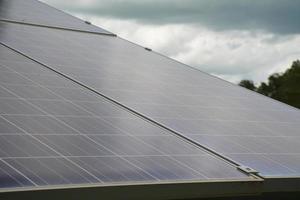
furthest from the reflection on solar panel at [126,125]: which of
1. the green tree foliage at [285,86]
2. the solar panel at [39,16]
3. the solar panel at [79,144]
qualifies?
the green tree foliage at [285,86]

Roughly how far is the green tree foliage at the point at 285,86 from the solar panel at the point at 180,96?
43.9 meters

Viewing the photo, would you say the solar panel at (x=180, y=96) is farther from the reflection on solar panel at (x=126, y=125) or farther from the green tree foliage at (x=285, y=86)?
the green tree foliage at (x=285, y=86)

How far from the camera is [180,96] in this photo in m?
17.0

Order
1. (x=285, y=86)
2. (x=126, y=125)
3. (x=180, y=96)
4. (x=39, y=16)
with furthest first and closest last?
(x=285, y=86), (x=39, y=16), (x=180, y=96), (x=126, y=125)

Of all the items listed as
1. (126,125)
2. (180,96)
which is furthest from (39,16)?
(126,125)

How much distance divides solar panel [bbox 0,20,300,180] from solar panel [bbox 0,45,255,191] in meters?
0.94

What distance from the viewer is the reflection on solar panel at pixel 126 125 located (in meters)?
10.2

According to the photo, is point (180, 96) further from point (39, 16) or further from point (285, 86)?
point (285, 86)

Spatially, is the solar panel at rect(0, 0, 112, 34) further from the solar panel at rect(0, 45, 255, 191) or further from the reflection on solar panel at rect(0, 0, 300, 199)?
the solar panel at rect(0, 45, 255, 191)

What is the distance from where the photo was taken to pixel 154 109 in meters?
14.9

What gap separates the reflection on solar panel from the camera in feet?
33.6

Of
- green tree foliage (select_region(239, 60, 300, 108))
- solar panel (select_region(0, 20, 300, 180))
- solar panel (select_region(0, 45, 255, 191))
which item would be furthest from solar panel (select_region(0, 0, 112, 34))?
green tree foliage (select_region(239, 60, 300, 108))

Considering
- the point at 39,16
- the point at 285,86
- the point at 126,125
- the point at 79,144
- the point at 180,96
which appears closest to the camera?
the point at 79,144

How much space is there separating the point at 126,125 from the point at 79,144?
6.25 ft
